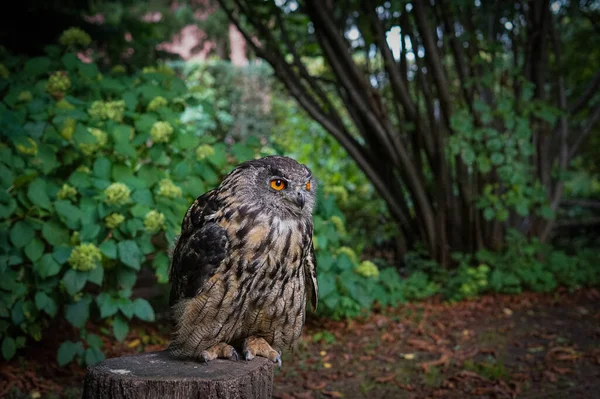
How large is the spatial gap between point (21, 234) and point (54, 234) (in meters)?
0.18

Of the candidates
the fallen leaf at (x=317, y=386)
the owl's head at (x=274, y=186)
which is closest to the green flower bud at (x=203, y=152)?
the fallen leaf at (x=317, y=386)

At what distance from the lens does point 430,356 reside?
4695 mm

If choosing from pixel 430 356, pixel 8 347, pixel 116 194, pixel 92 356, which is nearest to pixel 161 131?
pixel 116 194

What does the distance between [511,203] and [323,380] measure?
2.71 meters

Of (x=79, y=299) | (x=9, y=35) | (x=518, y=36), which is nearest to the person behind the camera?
(x=79, y=299)

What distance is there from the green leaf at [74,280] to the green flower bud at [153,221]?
46 centimetres

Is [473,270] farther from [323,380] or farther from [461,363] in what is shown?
[323,380]

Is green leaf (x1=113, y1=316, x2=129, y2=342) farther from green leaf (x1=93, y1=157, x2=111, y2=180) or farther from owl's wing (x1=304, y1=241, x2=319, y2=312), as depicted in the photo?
owl's wing (x1=304, y1=241, x2=319, y2=312)

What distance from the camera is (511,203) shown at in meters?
5.91

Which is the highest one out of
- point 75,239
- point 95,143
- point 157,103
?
point 157,103

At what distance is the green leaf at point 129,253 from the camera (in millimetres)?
3881

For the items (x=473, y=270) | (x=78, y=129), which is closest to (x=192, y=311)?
(x=78, y=129)

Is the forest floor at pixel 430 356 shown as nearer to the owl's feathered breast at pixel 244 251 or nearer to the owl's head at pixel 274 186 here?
the owl's feathered breast at pixel 244 251

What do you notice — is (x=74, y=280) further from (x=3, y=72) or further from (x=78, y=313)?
(x=3, y=72)
